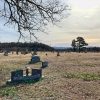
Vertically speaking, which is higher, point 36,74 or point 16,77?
point 36,74

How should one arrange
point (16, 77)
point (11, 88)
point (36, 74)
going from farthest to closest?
point (36, 74) → point (16, 77) → point (11, 88)

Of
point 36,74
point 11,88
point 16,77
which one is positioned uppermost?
point 36,74

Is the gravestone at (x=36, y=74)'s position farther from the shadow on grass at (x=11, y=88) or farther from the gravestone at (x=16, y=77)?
the gravestone at (x=16, y=77)

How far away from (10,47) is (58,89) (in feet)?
497

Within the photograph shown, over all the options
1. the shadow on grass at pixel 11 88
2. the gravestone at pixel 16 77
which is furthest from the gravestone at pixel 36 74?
the gravestone at pixel 16 77

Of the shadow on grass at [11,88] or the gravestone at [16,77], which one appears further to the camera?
the gravestone at [16,77]

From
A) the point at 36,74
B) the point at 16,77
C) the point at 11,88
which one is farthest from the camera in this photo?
the point at 36,74

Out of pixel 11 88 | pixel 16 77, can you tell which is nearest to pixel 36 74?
pixel 16 77

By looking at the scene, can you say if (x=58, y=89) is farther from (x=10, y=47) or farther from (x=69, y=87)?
(x=10, y=47)

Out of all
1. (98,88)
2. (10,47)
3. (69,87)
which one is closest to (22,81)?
(69,87)

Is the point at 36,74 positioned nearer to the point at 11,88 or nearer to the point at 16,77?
the point at 16,77

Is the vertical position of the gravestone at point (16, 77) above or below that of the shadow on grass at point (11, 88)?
above

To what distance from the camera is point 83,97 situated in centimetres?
1980

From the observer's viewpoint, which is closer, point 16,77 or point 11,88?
point 11,88
